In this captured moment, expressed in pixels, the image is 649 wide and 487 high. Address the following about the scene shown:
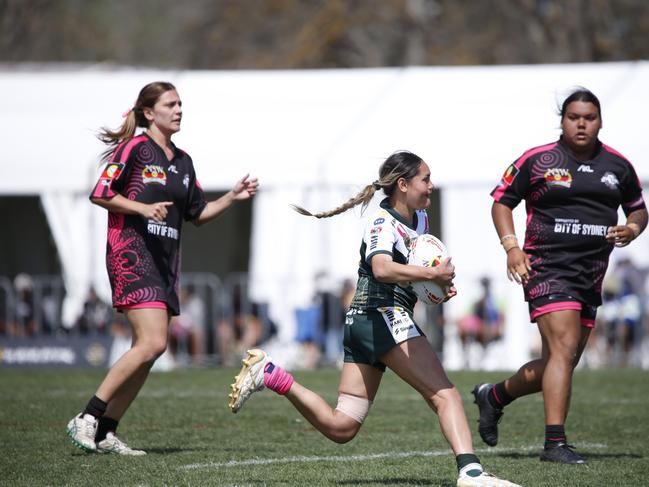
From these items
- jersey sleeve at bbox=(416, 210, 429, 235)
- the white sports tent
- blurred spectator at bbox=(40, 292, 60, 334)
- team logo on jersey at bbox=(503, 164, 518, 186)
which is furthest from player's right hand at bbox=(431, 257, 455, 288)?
blurred spectator at bbox=(40, 292, 60, 334)

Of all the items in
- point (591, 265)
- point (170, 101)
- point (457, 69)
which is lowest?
point (591, 265)

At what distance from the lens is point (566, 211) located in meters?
7.01

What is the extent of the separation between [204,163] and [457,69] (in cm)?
414

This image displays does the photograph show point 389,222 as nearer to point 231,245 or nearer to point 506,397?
point 506,397

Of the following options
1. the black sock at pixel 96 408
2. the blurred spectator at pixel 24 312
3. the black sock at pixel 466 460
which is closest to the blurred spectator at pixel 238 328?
the blurred spectator at pixel 24 312

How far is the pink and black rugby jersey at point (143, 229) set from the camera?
23.0ft

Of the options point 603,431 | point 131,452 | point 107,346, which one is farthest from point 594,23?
point 131,452

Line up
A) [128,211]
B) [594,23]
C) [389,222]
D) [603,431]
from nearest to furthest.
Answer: [389,222]
[128,211]
[603,431]
[594,23]

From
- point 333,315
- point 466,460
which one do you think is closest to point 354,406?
point 466,460

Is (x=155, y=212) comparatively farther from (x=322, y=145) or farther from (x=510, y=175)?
(x=322, y=145)

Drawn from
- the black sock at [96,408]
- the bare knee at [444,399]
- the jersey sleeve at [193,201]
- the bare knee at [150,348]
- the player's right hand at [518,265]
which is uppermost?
the jersey sleeve at [193,201]

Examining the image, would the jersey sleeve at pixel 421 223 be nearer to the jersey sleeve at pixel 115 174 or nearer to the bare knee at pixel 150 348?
the bare knee at pixel 150 348

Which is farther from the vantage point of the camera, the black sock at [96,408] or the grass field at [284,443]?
the black sock at [96,408]

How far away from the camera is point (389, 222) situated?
5695 mm
